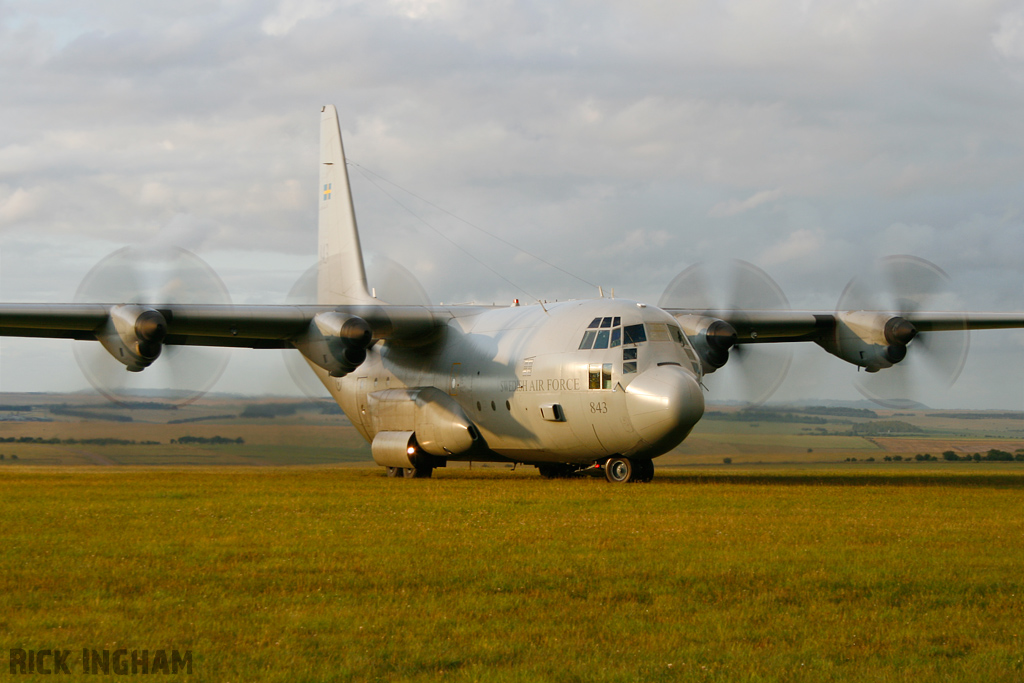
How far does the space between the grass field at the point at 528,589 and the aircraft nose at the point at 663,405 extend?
411 centimetres

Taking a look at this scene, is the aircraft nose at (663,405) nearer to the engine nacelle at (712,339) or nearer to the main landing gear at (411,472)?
the engine nacelle at (712,339)

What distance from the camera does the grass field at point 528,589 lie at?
6.81m

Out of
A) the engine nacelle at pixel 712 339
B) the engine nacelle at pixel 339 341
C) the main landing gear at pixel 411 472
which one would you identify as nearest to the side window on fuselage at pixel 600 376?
the engine nacelle at pixel 712 339

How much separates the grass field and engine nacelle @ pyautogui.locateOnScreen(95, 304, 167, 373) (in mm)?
8351

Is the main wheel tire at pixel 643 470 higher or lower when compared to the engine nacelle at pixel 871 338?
Result: lower

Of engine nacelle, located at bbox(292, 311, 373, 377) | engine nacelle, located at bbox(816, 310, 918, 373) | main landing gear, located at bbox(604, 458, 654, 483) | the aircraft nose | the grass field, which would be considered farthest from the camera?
engine nacelle, located at bbox(816, 310, 918, 373)

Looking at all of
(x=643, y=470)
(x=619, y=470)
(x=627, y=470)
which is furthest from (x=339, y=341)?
(x=643, y=470)

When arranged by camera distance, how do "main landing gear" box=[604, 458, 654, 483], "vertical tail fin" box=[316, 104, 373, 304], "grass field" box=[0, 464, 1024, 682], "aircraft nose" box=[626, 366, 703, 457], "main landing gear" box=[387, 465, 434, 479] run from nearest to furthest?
"grass field" box=[0, 464, 1024, 682] < "aircraft nose" box=[626, 366, 703, 457] < "main landing gear" box=[604, 458, 654, 483] < "main landing gear" box=[387, 465, 434, 479] < "vertical tail fin" box=[316, 104, 373, 304]

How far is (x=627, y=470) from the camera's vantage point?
75.5 feet

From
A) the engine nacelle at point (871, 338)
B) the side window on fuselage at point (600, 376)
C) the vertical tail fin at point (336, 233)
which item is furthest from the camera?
the vertical tail fin at point (336, 233)

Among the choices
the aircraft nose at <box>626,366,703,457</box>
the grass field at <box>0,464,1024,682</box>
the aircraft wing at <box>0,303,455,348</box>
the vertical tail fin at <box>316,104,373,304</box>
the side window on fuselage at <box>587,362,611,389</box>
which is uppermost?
the vertical tail fin at <box>316,104,373,304</box>

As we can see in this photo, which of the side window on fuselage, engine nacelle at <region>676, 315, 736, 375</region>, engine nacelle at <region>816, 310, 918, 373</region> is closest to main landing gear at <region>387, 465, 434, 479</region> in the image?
the side window on fuselage

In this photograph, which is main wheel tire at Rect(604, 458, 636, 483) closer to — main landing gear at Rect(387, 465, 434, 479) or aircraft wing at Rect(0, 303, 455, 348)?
main landing gear at Rect(387, 465, 434, 479)

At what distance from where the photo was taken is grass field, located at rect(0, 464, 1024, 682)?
6812mm
